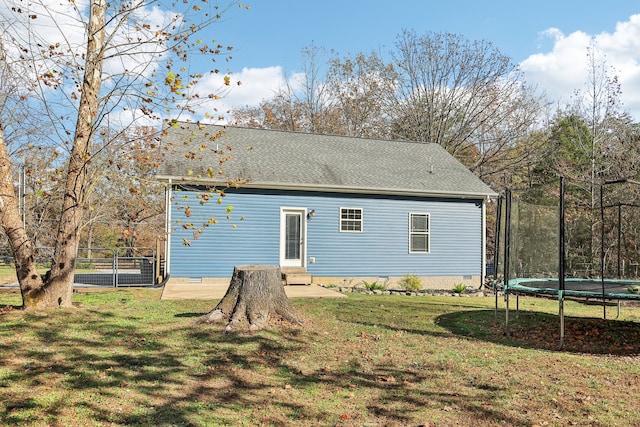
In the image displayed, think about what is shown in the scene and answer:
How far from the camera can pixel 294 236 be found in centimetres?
1388

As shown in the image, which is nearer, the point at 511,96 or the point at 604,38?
the point at 604,38

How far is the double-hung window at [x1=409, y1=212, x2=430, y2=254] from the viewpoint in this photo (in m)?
14.9

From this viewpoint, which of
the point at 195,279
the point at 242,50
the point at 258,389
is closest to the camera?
the point at 258,389

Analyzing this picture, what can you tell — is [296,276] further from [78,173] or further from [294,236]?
[78,173]

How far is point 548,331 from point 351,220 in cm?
735

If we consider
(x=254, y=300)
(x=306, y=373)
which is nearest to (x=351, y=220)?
(x=254, y=300)

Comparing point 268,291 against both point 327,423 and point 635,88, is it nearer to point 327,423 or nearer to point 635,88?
point 327,423

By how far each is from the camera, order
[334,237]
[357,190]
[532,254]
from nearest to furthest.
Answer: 1. [532,254]
2. [334,237]
3. [357,190]

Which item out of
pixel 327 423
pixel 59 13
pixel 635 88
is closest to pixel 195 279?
pixel 59 13

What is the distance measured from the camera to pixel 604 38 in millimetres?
17281

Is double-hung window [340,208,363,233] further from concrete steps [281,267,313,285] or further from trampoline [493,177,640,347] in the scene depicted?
trampoline [493,177,640,347]

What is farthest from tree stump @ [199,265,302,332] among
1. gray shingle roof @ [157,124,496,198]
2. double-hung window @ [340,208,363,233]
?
double-hung window @ [340,208,363,233]

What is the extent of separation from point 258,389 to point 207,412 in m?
0.67

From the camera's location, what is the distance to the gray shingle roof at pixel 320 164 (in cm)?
1368
